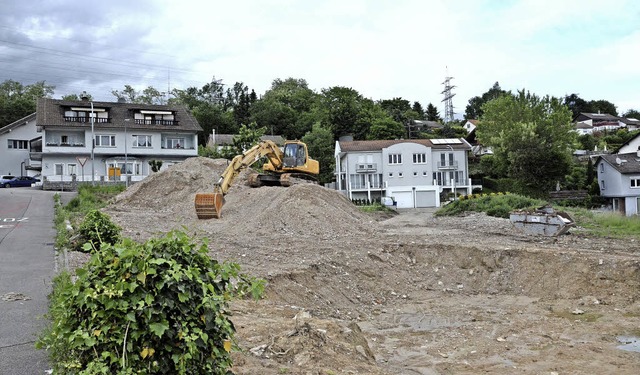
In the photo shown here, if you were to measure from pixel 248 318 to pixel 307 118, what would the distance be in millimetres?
75552

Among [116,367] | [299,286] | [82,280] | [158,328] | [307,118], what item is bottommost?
[299,286]

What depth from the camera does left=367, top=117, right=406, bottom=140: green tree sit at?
242 ft

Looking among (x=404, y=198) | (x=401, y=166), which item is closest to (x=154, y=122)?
(x=401, y=166)

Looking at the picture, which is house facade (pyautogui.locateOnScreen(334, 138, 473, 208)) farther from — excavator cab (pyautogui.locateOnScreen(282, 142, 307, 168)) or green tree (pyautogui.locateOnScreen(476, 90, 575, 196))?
excavator cab (pyautogui.locateOnScreen(282, 142, 307, 168))

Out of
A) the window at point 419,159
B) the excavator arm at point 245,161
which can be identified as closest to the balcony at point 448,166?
the window at point 419,159

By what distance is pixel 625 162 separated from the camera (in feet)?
177

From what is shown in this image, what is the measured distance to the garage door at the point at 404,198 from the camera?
5675 cm

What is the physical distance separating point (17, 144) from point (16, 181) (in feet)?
36.3

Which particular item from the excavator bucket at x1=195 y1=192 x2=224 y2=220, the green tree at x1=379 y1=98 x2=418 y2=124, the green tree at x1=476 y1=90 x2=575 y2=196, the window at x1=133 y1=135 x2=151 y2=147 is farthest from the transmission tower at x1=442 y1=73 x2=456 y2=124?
the excavator bucket at x1=195 y1=192 x2=224 y2=220

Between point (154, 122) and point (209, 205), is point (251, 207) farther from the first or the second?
point (154, 122)

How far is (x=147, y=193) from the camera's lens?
34.1 m

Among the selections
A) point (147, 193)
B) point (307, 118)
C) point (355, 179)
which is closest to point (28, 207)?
point (147, 193)

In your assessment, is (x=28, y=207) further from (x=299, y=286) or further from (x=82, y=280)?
(x=82, y=280)

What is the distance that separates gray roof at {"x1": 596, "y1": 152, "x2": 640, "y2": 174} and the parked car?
189 feet
